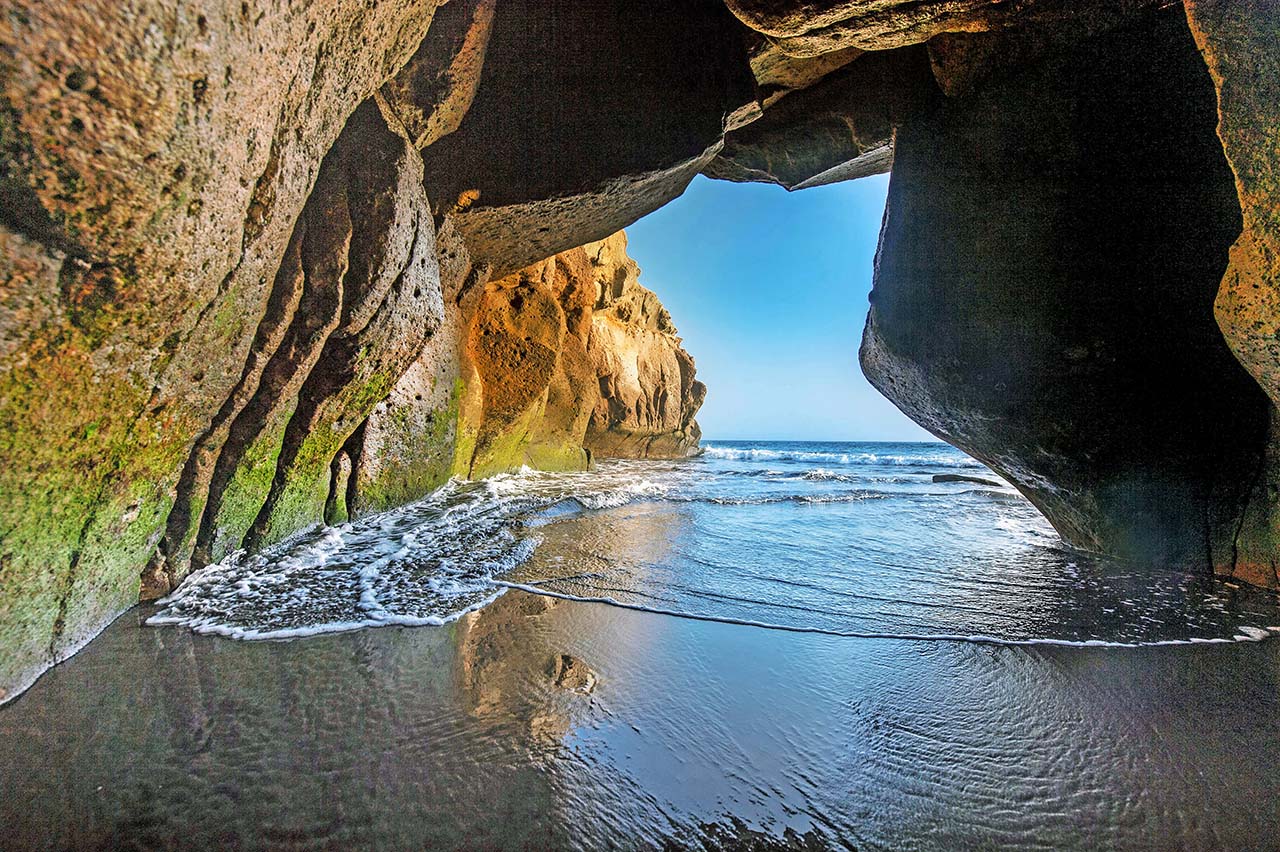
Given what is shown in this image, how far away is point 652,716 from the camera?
1.80 metres

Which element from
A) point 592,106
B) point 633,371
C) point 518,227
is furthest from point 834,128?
point 633,371

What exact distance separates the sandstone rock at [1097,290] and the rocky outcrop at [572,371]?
591 centimetres

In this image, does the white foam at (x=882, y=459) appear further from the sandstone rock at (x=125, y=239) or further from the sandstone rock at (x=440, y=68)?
the sandstone rock at (x=125, y=239)

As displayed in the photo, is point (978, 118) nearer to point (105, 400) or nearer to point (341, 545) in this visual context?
point (105, 400)

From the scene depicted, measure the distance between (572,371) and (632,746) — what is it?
11346 mm

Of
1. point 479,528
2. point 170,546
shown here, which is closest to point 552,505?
point 479,528

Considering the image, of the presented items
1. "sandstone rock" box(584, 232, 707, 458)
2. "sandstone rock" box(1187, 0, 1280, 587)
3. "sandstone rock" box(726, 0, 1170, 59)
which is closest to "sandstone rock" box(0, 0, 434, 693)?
"sandstone rock" box(726, 0, 1170, 59)

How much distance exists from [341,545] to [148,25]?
11.7ft

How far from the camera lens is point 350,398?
13.7 feet

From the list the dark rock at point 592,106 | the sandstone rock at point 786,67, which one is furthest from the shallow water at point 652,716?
the sandstone rock at point 786,67

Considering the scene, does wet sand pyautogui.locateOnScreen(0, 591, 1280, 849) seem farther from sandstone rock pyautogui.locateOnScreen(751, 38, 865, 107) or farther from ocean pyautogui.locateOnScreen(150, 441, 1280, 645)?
sandstone rock pyautogui.locateOnScreen(751, 38, 865, 107)

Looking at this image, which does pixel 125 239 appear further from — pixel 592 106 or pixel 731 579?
pixel 592 106

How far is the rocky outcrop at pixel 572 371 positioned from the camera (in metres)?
8.87

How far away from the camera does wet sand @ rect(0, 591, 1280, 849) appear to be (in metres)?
1.31
